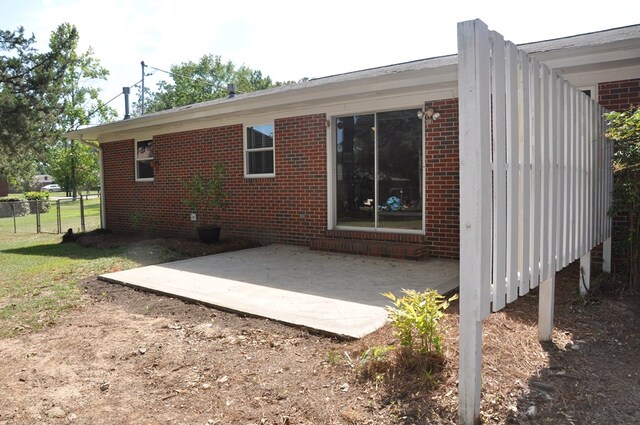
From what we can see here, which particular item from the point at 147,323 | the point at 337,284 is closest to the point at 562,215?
the point at 337,284

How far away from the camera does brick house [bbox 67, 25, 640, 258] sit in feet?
19.8

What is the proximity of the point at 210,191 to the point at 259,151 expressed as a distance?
1.29 meters

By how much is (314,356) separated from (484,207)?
70.3 inches

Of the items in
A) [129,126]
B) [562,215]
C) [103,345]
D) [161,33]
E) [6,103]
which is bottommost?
[103,345]

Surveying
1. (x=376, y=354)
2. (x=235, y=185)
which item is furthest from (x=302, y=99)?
(x=376, y=354)

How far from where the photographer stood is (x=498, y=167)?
226cm

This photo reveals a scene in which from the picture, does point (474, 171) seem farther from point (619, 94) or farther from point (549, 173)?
point (619, 94)

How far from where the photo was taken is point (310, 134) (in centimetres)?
834

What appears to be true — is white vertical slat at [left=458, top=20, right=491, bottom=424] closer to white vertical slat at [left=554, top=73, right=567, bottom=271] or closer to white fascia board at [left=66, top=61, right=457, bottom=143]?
white vertical slat at [left=554, top=73, right=567, bottom=271]

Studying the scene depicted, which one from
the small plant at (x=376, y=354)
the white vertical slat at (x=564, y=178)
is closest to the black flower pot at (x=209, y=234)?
the small plant at (x=376, y=354)

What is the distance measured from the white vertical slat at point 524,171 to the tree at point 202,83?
4394 cm

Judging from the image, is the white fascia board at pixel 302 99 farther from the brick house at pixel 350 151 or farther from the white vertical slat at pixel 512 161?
the white vertical slat at pixel 512 161

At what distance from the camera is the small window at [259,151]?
9.07m

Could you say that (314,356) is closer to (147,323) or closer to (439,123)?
(147,323)
